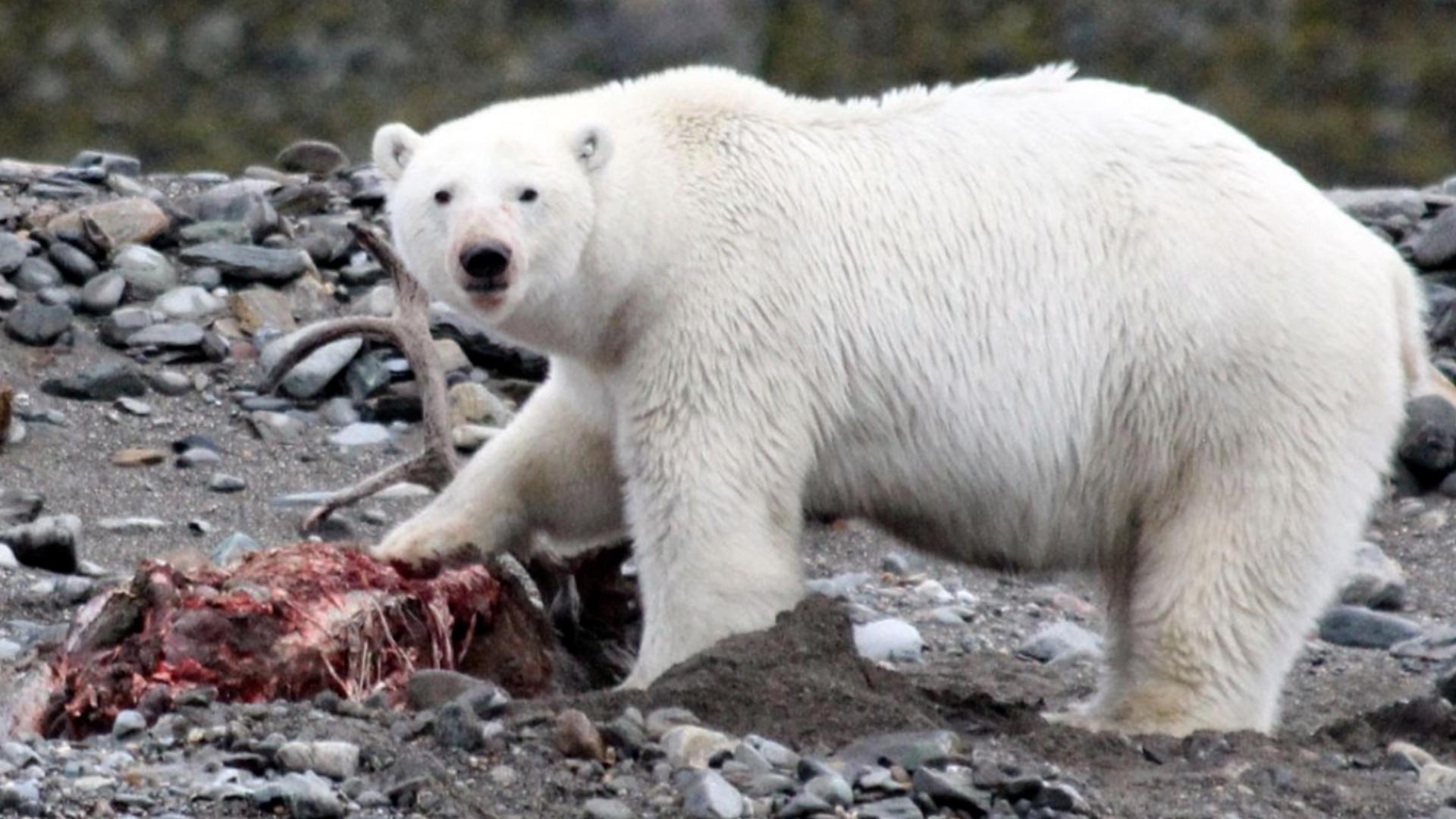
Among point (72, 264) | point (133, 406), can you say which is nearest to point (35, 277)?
point (72, 264)

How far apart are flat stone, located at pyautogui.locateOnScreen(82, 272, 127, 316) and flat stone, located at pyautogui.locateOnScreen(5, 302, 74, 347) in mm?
133

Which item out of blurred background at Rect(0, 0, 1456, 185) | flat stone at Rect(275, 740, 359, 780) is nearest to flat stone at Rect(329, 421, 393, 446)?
flat stone at Rect(275, 740, 359, 780)

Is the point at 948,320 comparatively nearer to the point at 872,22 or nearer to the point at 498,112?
the point at 498,112

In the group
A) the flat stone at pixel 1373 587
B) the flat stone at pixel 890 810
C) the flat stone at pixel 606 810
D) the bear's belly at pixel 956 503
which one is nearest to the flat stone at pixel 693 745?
the flat stone at pixel 606 810

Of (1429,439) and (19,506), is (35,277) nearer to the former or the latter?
(19,506)

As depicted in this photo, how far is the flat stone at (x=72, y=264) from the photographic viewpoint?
10406 millimetres

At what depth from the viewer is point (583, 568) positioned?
23.6ft

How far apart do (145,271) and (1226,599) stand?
5.07 metres

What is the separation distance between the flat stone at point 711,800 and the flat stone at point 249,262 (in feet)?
18.7

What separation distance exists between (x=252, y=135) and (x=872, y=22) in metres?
7.78

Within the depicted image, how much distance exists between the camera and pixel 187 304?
10.4 m

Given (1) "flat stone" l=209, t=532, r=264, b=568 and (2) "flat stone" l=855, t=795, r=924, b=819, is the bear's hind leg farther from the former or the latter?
(1) "flat stone" l=209, t=532, r=264, b=568

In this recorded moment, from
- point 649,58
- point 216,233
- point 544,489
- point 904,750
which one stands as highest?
point 649,58

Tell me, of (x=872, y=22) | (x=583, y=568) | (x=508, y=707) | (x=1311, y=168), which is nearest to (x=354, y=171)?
(x=583, y=568)
